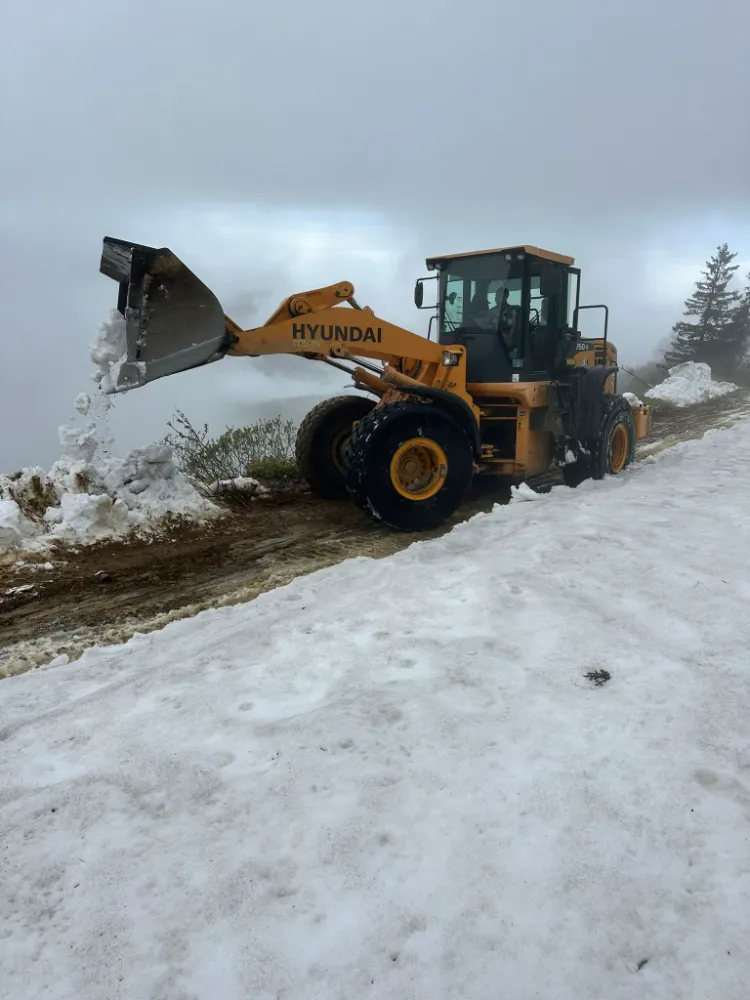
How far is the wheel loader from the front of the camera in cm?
587

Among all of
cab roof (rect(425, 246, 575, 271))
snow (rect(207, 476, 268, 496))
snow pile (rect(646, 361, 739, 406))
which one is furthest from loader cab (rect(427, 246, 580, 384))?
snow pile (rect(646, 361, 739, 406))

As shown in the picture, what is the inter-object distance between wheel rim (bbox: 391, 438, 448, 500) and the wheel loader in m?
0.01

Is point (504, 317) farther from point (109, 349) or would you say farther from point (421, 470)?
point (109, 349)

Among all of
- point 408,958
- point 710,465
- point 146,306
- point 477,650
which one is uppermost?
point 146,306

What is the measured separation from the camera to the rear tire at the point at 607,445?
800 cm

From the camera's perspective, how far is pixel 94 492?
6.47 meters

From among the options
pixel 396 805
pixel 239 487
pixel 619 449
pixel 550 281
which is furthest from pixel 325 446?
pixel 396 805

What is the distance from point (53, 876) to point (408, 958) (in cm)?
116

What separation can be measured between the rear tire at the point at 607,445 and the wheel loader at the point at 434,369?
17 millimetres

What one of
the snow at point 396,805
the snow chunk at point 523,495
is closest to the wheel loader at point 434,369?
the snow chunk at point 523,495

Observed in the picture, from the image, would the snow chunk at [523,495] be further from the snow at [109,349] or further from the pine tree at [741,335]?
the pine tree at [741,335]

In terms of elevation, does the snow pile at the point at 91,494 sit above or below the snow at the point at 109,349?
below

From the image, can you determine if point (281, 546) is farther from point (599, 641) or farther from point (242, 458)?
point (242, 458)

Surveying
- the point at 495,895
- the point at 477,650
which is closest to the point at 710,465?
the point at 477,650
